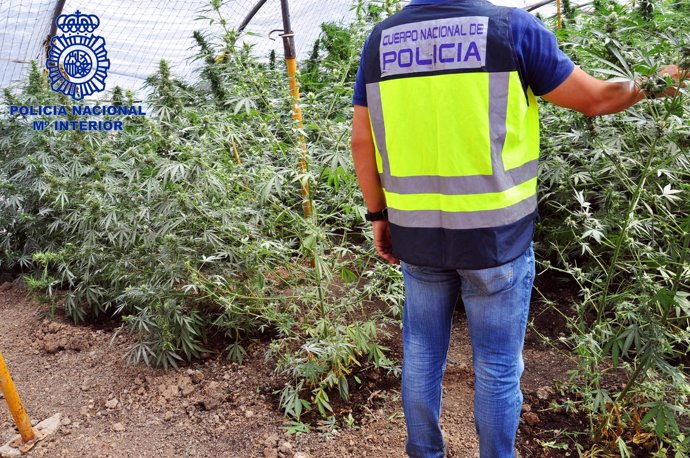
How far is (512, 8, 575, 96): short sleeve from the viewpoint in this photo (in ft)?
4.65

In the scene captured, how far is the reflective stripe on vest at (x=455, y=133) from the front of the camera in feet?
4.77

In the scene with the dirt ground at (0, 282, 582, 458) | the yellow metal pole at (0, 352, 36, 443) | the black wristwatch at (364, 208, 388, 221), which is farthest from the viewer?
the dirt ground at (0, 282, 582, 458)

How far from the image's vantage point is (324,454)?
7.54ft

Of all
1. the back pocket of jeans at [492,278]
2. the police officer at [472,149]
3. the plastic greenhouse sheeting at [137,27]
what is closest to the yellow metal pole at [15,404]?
the police officer at [472,149]

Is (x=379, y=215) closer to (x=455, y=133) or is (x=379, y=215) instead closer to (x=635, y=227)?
(x=455, y=133)

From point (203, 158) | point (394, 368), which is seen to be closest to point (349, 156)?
point (203, 158)

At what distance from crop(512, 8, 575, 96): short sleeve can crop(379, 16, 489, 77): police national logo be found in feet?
0.28

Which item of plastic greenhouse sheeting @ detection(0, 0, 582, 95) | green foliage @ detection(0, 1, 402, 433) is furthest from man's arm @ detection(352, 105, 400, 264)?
plastic greenhouse sheeting @ detection(0, 0, 582, 95)

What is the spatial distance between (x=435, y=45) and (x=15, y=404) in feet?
7.00

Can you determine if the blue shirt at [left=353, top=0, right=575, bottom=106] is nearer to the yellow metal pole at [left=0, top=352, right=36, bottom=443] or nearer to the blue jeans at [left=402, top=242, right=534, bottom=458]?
the blue jeans at [left=402, top=242, right=534, bottom=458]

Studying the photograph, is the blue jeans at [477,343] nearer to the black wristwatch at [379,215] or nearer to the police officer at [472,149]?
the police officer at [472,149]

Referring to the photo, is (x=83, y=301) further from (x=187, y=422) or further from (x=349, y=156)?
(x=349, y=156)

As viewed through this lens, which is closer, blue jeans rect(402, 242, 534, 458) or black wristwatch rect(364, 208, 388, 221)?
blue jeans rect(402, 242, 534, 458)

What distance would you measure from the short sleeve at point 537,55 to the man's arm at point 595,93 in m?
0.02
